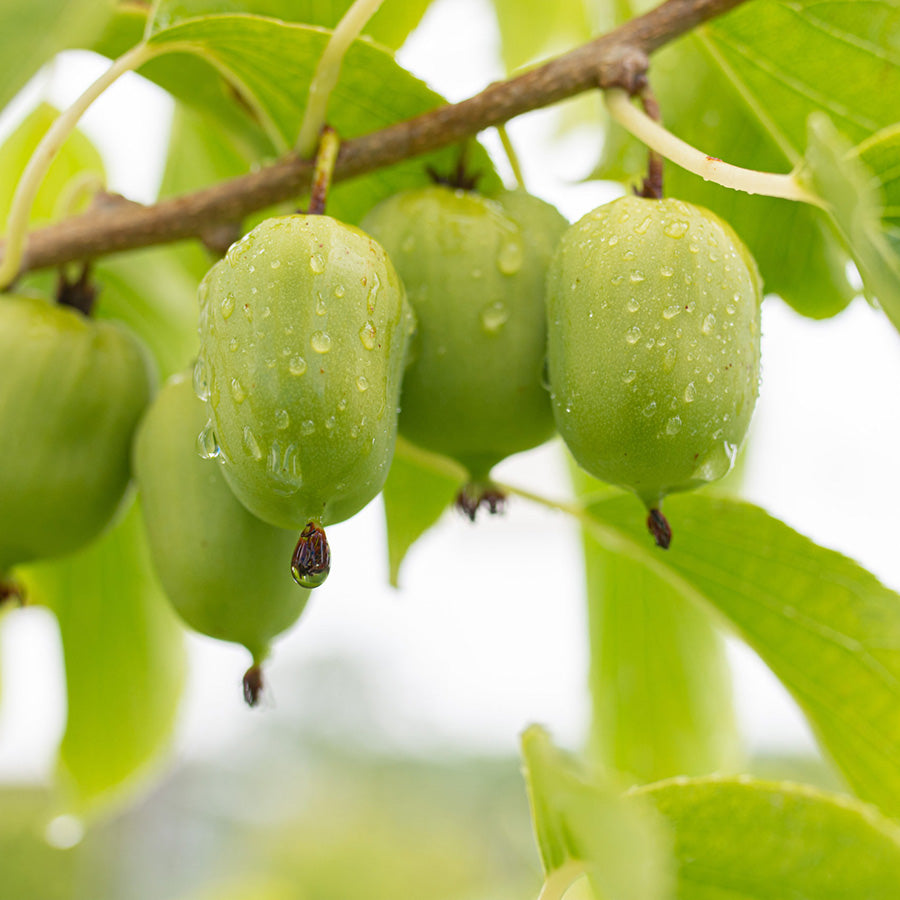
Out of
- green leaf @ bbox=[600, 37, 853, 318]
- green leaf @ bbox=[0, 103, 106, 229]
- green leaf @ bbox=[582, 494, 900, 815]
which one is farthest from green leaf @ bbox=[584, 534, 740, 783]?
green leaf @ bbox=[0, 103, 106, 229]

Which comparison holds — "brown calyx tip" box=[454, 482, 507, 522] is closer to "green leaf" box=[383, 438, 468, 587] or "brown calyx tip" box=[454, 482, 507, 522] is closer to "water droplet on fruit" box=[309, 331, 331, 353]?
"green leaf" box=[383, 438, 468, 587]

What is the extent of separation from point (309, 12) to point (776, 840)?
81 cm

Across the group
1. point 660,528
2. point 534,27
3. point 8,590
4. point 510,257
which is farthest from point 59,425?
point 534,27

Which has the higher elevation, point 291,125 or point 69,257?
point 291,125

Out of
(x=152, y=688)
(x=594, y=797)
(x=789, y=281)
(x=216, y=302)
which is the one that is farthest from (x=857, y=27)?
(x=152, y=688)

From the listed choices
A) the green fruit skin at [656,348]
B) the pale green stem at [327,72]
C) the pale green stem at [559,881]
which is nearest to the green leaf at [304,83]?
the pale green stem at [327,72]

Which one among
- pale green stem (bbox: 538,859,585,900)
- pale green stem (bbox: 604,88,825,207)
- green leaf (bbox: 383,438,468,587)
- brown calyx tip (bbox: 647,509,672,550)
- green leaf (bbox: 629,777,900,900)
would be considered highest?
pale green stem (bbox: 604,88,825,207)

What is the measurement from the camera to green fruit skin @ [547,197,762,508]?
702 mm

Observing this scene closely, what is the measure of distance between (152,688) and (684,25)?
3.38 feet

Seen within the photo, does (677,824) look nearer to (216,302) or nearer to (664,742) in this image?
(216,302)

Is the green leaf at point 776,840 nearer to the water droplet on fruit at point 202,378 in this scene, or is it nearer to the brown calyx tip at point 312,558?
the brown calyx tip at point 312,558

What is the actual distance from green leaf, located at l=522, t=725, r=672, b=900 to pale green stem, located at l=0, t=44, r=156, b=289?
0.60 m

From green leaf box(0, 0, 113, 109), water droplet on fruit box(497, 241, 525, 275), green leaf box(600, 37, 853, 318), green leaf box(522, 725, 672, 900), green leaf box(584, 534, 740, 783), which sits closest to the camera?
green leaf box(522, 725, 672, 900)

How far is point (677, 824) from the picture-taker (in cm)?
69
